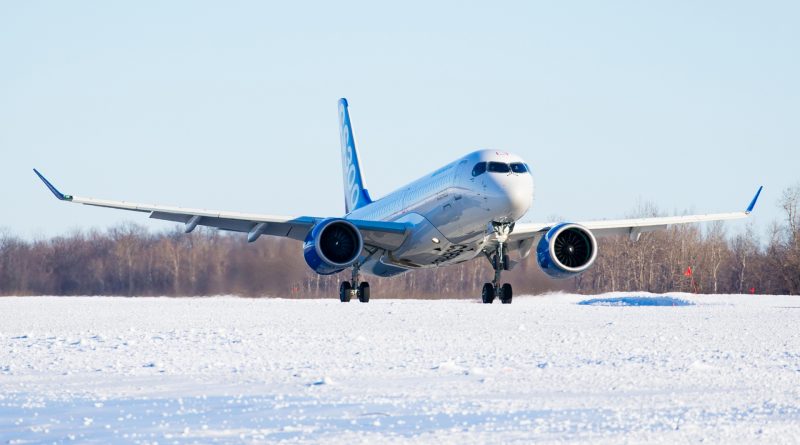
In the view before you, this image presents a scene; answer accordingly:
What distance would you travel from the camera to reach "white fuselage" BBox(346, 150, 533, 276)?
85.4ft

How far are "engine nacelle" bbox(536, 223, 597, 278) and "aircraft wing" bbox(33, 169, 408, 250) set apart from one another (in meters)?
3.97

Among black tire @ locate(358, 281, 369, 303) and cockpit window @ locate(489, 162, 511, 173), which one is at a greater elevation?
cockpit window @ locate(489, 162, 511, 173)

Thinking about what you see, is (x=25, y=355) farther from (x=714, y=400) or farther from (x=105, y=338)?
(x=714, y=400)

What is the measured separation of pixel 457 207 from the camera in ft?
88.5

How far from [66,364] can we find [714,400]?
676 centimetres

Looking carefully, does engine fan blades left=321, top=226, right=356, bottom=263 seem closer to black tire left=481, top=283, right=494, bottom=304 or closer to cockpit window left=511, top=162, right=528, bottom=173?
black tire left=481, top=283, right=494, bottom=304

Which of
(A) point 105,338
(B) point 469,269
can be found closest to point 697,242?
(B) point 469,269

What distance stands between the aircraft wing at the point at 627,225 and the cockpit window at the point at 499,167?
13.8 feet

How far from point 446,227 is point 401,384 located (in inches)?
717

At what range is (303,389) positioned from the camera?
9258mm

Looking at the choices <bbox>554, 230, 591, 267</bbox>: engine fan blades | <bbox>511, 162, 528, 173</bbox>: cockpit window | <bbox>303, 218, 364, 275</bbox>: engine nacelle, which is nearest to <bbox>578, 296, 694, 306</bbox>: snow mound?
<bbox>554, 230, 591, 267</bbox>: engine fan blades

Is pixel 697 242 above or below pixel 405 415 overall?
above

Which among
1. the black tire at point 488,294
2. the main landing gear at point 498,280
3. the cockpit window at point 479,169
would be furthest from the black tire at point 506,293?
the cockpit window at point 479,169

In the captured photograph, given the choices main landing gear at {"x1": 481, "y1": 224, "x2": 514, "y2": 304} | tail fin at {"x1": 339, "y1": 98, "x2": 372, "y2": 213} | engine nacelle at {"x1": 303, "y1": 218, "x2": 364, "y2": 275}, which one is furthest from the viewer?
tail fin at {"x1": 339, "y1": 98, "x2": 372, "y2": 213}
